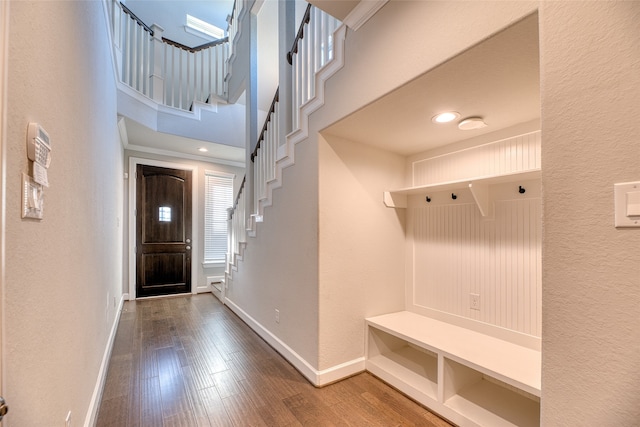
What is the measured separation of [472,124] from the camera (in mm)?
1869

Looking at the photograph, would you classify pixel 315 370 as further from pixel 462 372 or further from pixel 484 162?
pixel 484 162

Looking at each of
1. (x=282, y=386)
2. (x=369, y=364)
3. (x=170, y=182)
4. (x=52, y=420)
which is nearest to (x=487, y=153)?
(x=369, y=364)

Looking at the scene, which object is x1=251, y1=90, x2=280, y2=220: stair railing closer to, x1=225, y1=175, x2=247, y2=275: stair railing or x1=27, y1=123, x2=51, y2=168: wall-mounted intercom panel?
x1=225, y1=175, x2=247, y2=275: stair railing

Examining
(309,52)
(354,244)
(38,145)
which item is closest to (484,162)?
(354,244)

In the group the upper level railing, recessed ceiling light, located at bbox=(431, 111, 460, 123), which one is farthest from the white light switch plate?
the upper level railing

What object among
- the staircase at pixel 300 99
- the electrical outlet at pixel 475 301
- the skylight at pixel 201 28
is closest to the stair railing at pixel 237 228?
the staircase at pixel 300 99

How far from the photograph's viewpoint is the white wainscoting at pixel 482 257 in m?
1.83

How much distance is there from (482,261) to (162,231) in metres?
4.80

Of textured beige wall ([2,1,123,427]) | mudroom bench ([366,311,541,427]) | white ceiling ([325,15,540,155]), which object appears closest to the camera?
textured beige wall ([2,1,123,427])

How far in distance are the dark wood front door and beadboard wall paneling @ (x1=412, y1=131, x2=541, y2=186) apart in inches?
163

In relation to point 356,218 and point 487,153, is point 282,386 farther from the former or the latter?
point 487,153

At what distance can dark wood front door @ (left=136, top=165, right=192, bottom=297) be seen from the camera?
462 cm

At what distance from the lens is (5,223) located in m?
0.70

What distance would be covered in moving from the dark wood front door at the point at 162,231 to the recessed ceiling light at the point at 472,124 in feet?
15.1
